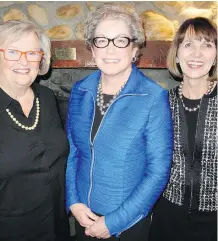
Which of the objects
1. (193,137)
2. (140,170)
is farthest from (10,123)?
(193,137)

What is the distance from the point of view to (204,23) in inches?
67.7

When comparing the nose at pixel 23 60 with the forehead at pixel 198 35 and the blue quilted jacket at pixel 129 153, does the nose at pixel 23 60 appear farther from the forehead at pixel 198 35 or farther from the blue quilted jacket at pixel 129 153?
the forehead at pixel 198 35

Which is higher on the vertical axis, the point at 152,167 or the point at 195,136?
the point at 195,136

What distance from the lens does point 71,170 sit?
6.15ft

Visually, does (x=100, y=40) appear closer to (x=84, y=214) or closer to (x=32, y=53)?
(x=32, y=53)

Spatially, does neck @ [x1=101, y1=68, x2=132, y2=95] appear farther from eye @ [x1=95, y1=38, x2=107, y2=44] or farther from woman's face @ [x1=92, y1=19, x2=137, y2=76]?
eye @ [x1=95, y1=38, x2=107, y2=44]

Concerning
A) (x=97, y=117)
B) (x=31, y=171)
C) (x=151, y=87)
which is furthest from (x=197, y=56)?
(x=31, y=171)

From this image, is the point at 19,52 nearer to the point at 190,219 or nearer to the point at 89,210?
the point at 89,210

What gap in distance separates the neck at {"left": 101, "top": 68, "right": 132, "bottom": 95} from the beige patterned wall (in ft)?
3.56

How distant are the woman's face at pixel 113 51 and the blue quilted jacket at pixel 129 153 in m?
0.11

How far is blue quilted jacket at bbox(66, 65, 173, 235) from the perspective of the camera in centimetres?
152

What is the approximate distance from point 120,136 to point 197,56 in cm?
73

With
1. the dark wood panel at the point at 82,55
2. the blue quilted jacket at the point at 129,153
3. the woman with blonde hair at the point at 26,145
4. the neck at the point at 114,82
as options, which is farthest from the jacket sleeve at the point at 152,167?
the dark wood panel at the point at 82,55

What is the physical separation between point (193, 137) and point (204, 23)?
0.75 m
